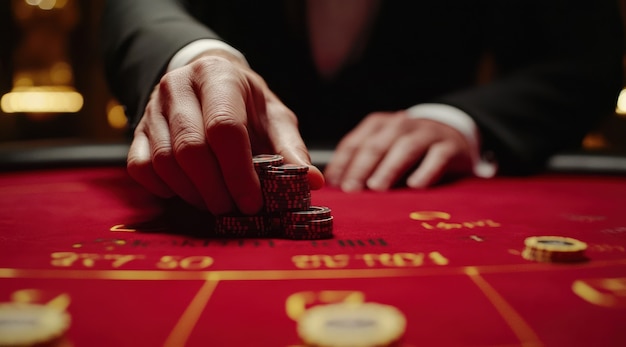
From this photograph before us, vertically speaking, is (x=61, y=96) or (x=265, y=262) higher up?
(x=61, y=96)

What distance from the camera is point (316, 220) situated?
1.16 m

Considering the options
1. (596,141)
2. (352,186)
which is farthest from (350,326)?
(596,141)

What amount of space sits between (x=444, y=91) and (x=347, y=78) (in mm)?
499

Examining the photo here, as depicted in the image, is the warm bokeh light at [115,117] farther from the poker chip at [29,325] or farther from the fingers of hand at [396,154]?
the poker chip at [29,325]

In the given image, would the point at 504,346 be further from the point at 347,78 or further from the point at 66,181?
the point at 347,78

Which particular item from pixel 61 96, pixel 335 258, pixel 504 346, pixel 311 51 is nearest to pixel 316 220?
pixel 335 258

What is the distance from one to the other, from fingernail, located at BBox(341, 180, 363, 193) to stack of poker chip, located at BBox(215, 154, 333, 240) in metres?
0.53

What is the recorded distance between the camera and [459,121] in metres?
2.07

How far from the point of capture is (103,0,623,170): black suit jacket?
6.97 ft

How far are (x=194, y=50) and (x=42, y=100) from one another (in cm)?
568

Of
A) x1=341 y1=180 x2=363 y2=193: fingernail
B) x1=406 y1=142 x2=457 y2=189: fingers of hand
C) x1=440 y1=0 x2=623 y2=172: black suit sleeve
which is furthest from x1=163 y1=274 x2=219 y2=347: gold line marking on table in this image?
x1=440 y1=0 x2=623 y2=172: black suit sleeve

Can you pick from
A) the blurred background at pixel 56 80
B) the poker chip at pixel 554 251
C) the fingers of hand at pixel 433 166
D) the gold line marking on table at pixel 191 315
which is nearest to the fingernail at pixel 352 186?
the fingers of hand at pixel 433 166

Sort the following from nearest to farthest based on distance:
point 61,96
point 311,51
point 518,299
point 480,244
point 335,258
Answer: point 518,299 → point 335,258 → point 480,244 → point 311,51 → point 61,96

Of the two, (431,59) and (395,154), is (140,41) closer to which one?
(395,154)
